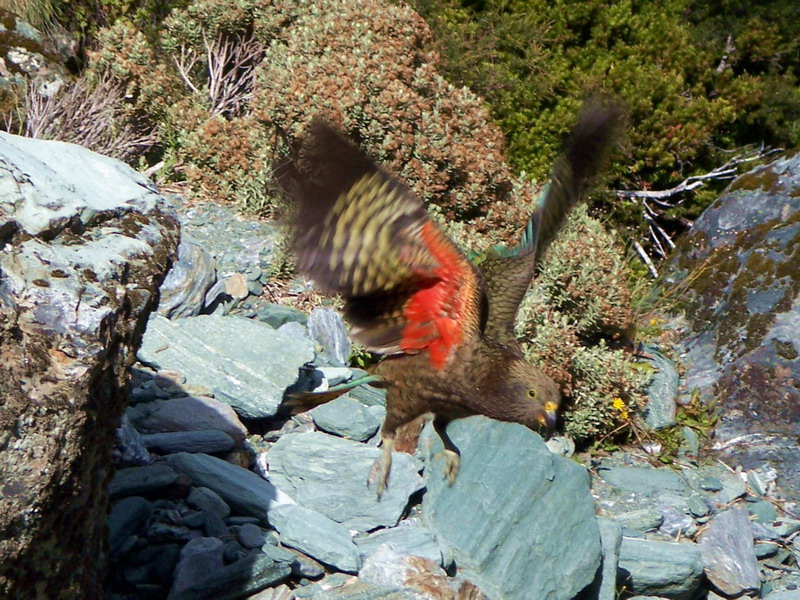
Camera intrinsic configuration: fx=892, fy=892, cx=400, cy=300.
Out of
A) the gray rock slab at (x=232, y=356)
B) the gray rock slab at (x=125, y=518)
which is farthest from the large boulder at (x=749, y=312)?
the gray rock slab at (x=125, y=518)

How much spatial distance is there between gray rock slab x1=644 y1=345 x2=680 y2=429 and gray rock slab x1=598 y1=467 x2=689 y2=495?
1.52ft

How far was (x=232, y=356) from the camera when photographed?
5516 millimetres

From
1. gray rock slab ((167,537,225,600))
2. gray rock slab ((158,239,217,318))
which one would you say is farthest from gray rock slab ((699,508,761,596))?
gray rock slab ((158,239,217,318))

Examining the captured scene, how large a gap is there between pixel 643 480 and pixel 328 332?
243 cm

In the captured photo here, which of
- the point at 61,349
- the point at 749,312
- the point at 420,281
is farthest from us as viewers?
the point at 749,312

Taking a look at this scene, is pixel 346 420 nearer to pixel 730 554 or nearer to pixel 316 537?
pixel 316 537

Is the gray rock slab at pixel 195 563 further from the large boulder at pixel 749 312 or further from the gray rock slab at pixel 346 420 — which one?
the large boulder at pixel 749 312

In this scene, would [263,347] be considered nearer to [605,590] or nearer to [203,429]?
[203,429]

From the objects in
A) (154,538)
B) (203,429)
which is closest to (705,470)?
(203,429)

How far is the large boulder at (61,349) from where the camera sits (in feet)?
8.18

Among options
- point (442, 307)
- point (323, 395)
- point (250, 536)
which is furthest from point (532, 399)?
point (250, 536)

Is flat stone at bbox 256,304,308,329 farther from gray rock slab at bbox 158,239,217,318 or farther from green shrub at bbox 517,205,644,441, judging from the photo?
green shrub at bbox 517,205,644,441

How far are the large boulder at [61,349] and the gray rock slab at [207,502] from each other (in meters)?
1.00

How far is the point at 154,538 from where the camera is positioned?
3955 millimetres
